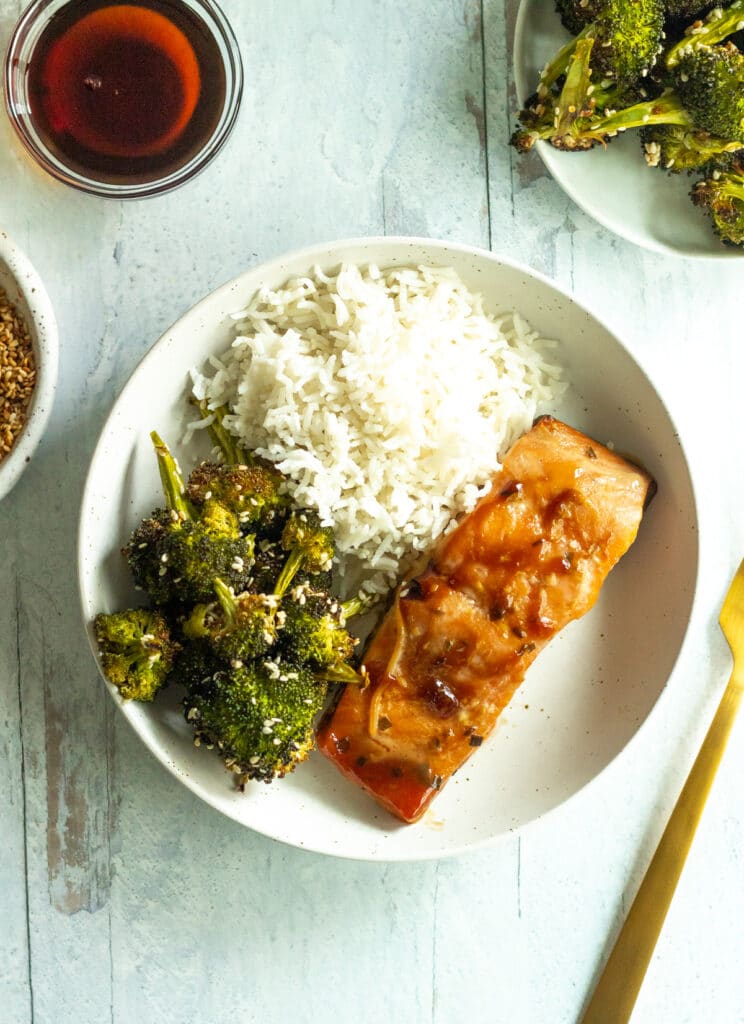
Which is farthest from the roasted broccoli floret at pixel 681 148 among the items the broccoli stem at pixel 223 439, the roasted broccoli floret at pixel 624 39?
the broccoli stem at pixel 223 439

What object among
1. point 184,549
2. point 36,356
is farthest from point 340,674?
point 36,356

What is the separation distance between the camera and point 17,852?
2.67 m

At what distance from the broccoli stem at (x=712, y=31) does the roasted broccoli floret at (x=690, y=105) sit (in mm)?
24

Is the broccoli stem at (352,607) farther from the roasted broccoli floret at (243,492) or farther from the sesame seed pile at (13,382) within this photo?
the sesame seed pile at (13,382)

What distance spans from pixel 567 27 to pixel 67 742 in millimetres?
2447

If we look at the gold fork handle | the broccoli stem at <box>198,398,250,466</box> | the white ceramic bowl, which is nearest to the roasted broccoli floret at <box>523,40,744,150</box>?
the broccoli stem at <box>198,398,250,466</box>

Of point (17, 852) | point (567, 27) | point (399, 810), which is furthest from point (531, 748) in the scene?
point (567, 27)

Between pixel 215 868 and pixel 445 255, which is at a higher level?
pixel 445 255

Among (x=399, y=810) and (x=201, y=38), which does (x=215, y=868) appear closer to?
(x=399, y=810)

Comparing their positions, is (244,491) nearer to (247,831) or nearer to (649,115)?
(247,831)

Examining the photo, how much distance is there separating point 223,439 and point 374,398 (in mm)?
422

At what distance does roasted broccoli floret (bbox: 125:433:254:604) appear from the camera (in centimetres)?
223

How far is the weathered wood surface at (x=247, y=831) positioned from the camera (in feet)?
8.71

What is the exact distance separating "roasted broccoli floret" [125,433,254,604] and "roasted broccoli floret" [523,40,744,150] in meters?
1.39
